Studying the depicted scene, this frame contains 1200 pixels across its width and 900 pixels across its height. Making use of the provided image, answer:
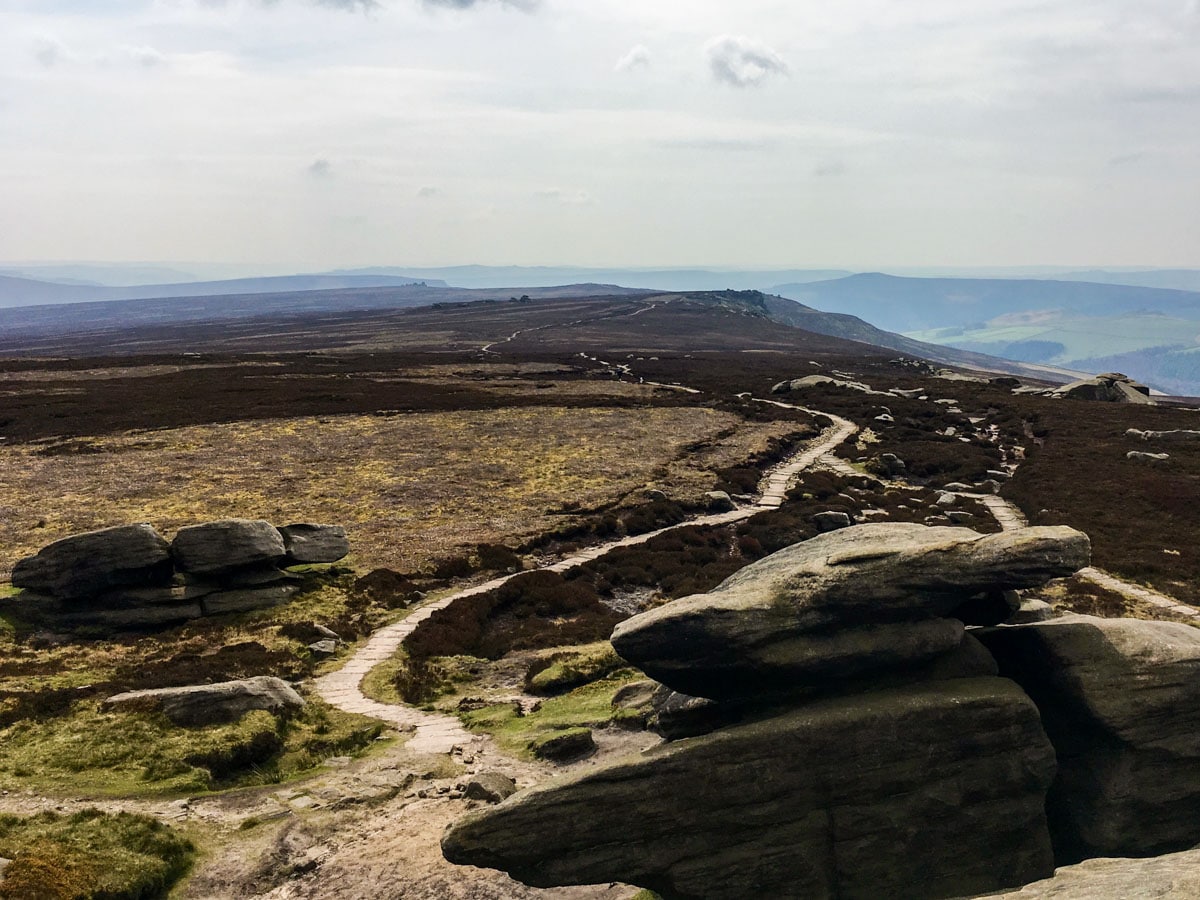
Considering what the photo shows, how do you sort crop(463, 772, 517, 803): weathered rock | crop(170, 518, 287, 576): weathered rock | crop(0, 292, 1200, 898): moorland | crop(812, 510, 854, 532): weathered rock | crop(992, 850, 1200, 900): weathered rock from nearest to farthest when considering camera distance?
crop(992, 850, 1200, 900): weathered rock → crop(0, 292, 1200, 898): moorland → crop(463, 772, 517, 803): weathered rock → crop(170, 518, 287, 576): weathered rock → crop(812, 510, 854, 532): weathered rock

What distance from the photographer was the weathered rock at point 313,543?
40.5 meters

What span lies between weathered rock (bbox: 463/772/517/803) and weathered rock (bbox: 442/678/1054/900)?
5143 mm

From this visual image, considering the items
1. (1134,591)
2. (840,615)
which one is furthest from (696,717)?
(1134,591)

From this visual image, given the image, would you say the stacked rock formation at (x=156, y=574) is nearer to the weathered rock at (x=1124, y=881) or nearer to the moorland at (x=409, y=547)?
the moorland at (x=409, y=547)

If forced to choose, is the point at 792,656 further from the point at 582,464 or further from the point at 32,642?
the point at 582,464

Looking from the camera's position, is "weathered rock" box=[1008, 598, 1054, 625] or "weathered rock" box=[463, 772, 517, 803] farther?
"weathered rock" box=[1008, 598, 1054, 625]

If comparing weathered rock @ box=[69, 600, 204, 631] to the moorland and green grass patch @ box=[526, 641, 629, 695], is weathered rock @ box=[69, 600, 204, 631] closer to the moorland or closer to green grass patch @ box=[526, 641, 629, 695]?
the moorland

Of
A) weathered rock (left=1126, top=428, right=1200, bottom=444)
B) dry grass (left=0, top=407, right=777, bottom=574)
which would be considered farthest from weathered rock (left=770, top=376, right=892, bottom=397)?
weathered rock (left=1126, top=428, right=1200, bottom=444)

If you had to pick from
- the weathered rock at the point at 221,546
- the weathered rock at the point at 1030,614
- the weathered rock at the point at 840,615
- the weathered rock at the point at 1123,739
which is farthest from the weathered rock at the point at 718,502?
the weathered rock at the point at 840,615

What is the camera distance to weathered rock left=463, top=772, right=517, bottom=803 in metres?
21.0

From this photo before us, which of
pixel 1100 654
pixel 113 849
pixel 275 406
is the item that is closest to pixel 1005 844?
pixel 1100 654

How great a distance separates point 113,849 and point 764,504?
47.9 meters

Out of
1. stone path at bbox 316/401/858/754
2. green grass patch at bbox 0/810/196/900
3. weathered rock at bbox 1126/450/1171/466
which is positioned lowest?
stone path at bbox 316/401/858/754

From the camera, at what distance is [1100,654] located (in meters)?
18.1
